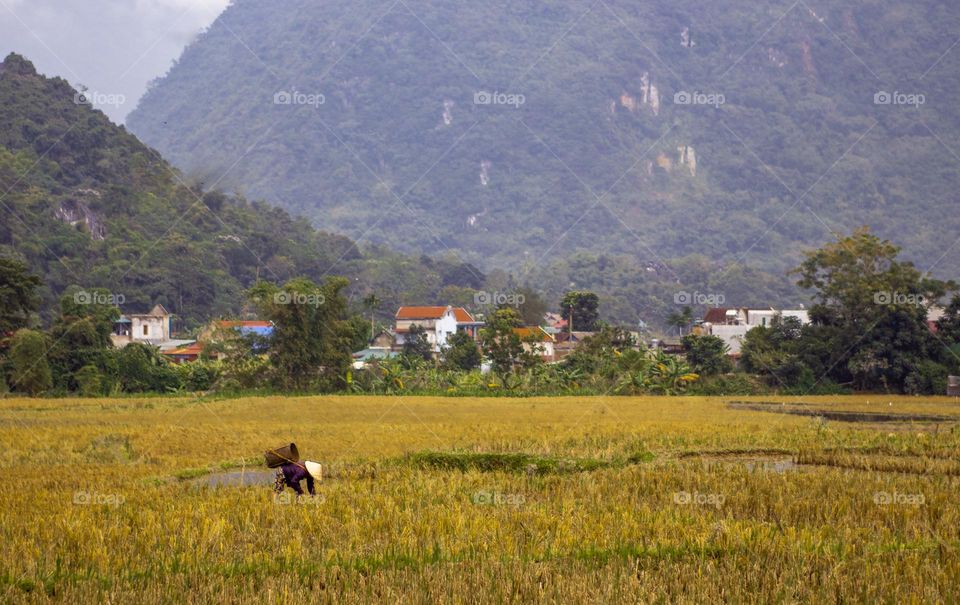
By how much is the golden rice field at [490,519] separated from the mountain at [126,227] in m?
53.8

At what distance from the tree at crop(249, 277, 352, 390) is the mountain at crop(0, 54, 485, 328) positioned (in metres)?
29.1

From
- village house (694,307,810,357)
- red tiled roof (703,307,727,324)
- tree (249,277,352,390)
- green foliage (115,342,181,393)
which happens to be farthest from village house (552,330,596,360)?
green foliage (115,342,181,393)

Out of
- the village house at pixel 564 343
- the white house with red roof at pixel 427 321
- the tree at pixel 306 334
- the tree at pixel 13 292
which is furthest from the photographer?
the white house with red roof at pixel 427 321

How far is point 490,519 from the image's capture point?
33.0 feet

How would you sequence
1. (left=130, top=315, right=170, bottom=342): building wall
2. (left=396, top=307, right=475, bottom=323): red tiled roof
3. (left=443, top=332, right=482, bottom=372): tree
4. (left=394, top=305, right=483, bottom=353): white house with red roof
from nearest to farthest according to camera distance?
(left=443, top=332, right=482, bottom=372): tree, (left=130, top=315, right=170, bottom=342): building wall, (left=394, top=305, right=483, bottom=353): white house with red roof, (left=396, top=307, right=475, bottom=323): red tiled roof

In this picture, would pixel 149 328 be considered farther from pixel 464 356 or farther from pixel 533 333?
pixel 533 333

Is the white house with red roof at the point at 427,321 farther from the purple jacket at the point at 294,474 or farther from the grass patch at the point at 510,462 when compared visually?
the purple jacket at the point at 294,474

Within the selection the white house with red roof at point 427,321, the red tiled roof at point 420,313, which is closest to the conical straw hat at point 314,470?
the white house with red roof at point 427,321

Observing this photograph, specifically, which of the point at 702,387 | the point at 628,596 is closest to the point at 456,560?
the point at 628,596

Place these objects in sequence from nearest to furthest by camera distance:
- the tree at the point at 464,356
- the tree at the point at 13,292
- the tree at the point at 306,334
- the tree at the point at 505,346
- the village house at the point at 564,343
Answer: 1. the tree at the point at 13,292
2. the tree at the point at 306,334
3. the tree at the point at 505,346
4. the tree at the point at 464,356
5. the village house at the point at 564,343

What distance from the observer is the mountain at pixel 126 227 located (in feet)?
242

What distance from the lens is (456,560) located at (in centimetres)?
827

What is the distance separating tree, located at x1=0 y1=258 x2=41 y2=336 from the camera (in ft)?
127

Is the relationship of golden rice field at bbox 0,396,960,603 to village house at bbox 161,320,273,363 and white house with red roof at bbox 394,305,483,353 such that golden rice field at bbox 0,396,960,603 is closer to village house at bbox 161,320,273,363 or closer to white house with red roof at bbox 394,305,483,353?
village house at bbox 161,320,273,363
